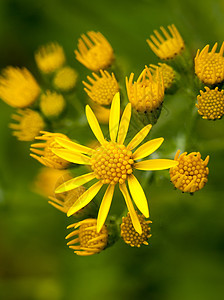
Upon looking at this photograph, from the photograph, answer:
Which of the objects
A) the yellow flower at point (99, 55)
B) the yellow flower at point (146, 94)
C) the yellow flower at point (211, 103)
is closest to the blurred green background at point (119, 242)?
the yellow flower at point (99, 55)

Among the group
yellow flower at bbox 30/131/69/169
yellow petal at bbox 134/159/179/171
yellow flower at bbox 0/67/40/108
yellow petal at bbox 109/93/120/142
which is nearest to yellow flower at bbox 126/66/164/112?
yellow petal at bbox 109/93/120/142

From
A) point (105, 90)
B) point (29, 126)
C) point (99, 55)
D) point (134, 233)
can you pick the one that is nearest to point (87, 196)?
point (134, 233)

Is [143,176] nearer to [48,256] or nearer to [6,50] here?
[48,256]

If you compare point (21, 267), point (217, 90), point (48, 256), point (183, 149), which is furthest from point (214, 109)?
point (21, 267)

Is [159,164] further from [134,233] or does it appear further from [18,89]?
[18,89]

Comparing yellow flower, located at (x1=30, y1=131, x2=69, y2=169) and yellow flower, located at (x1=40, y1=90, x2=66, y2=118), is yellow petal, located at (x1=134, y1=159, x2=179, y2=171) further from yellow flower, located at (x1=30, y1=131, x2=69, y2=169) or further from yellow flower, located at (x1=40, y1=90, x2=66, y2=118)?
yellow flower, located at (x1=40, y1=90, x2=66, y2=118)

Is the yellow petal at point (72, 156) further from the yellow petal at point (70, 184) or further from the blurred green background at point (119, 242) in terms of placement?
the blurred green background at point (119, 242)
